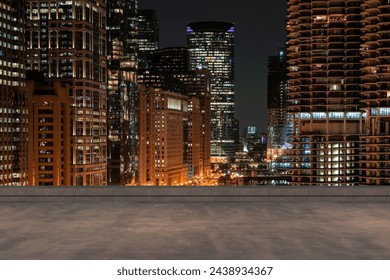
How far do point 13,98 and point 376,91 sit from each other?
8392 cm

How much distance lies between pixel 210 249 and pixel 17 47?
159 meters

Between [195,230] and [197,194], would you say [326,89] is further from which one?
[195,230]

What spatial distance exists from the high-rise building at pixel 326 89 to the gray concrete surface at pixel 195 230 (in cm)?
13210

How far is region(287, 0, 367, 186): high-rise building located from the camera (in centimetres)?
15062

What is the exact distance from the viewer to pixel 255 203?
20.8 meters

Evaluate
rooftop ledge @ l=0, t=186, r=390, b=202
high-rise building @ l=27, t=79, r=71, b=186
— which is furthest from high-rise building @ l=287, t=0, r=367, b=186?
rooftop ledge @ l=0, t=186, r=390, b=202

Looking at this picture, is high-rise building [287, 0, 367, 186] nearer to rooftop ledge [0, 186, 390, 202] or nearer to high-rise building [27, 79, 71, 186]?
high-rise building [27, 79, 71, 186]

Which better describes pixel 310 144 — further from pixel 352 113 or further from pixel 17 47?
pixel 17 47

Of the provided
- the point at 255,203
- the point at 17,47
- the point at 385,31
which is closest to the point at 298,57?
the point at 385,31

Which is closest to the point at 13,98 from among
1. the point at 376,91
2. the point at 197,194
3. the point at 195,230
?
the point at 376,91

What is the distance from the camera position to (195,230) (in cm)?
1518

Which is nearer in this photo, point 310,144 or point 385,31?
point 385,31
